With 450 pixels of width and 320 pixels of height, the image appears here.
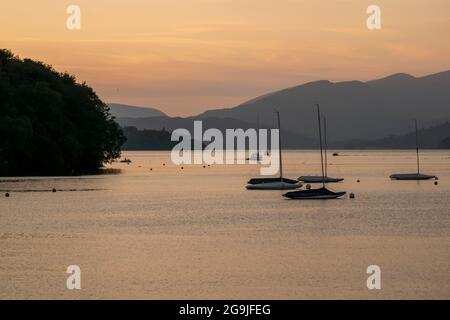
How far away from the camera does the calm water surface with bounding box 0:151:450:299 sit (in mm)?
38344

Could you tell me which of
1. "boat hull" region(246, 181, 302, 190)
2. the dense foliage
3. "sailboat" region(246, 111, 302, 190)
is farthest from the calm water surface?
the dense foliage

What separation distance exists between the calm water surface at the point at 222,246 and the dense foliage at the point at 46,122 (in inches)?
1304

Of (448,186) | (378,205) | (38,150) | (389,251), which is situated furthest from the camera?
(38,150)

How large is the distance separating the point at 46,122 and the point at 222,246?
87.6 metres

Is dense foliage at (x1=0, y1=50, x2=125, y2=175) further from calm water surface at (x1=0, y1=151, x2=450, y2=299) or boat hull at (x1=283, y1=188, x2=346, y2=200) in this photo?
boat hull at (x1=283, y1=188, x2=346, y2=200)

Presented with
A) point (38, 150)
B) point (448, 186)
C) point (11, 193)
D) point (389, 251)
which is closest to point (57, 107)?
point (38, 150)

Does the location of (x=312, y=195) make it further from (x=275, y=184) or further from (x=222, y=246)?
(x=222, y=246)

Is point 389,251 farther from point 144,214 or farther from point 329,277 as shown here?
point 144,214

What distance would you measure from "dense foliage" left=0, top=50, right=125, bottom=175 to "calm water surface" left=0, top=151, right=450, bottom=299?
109ft

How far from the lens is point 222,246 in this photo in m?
52.9

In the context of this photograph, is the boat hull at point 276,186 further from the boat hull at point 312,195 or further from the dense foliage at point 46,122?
the dense foliage at point 46,122
